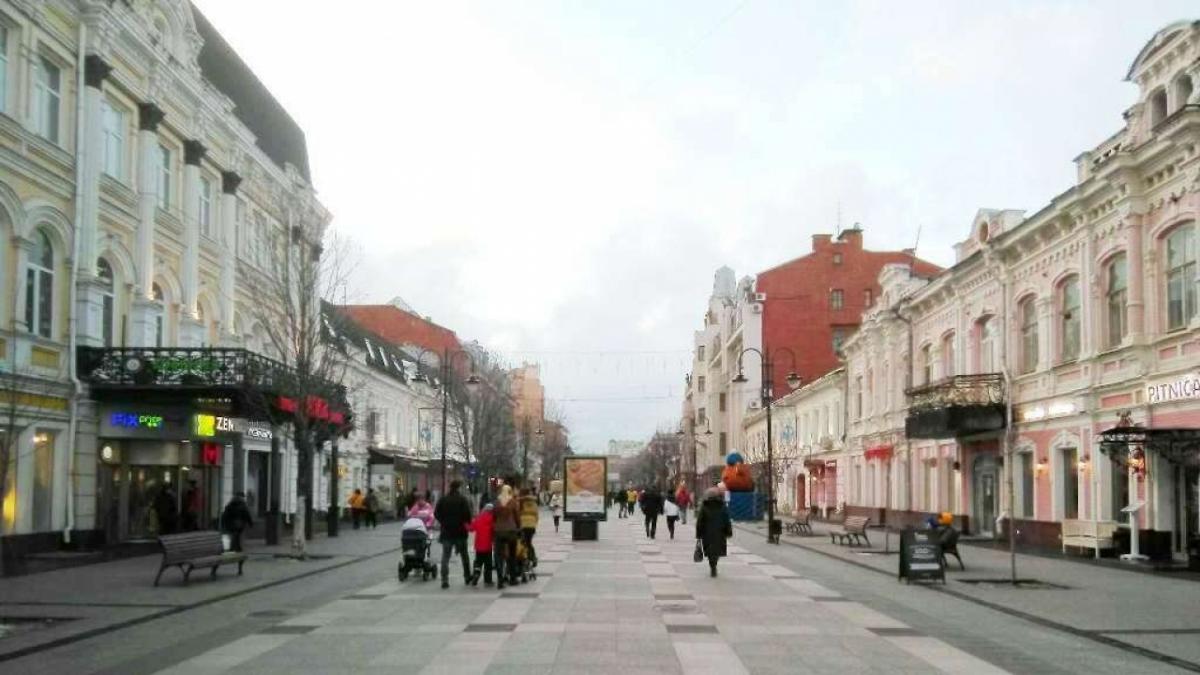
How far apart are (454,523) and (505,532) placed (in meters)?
1.41

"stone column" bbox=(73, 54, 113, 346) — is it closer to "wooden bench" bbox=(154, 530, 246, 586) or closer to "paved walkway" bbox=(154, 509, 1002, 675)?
"wooden bench" bbox=(154, 530, 246, 586)

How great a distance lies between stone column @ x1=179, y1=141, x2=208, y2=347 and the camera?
33.7 m

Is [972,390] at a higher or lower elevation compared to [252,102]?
lower

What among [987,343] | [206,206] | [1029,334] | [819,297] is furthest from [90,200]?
[819,297]

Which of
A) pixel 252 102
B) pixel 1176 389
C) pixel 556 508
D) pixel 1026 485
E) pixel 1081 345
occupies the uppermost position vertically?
pixel 252 102

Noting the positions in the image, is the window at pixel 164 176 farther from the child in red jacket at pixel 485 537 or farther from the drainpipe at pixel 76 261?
the child in red jacket at pixel 485 537

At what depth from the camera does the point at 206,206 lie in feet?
119

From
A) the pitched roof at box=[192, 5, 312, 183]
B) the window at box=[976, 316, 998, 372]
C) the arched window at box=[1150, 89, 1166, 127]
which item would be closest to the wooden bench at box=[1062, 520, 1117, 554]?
the window at box=[976, 316, 998, 372]

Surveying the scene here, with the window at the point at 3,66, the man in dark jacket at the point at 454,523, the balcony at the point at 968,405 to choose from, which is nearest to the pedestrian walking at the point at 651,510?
the balcony at the point at 968,405

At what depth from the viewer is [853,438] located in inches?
2138

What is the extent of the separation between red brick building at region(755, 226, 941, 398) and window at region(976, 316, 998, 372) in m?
40.8

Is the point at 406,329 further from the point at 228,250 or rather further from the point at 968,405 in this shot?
the point at 968,405

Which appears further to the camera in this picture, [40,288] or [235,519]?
[235,519]

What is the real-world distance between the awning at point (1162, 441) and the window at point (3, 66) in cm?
2214
